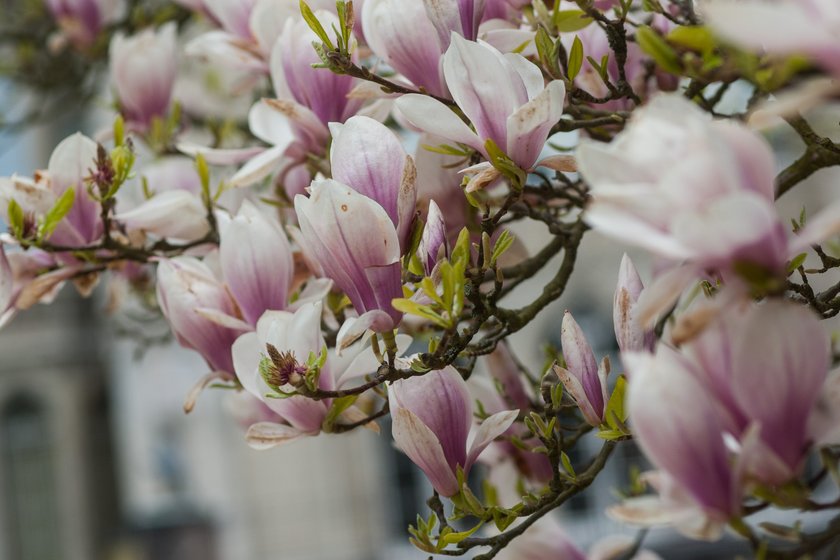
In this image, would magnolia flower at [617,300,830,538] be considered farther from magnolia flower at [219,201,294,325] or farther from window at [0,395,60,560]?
window at [0,395,60,560]

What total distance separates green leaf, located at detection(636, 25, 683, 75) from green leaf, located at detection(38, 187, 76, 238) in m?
0.47

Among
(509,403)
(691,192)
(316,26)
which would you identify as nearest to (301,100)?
(316,26)

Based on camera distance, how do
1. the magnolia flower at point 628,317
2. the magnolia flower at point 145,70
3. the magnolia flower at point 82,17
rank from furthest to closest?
the magnolia flower at point 82,17 → the magnolia flower at point 145,70 → the magnolia flower at point 628,317

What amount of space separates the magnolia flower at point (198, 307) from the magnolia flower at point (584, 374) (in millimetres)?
230

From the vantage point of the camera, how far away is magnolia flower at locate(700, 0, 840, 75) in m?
0.41

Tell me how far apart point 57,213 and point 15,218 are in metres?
0.03

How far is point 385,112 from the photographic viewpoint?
2.77ft

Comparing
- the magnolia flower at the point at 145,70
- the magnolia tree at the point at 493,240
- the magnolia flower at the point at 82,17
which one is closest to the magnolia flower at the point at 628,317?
the magnolia tree at the point at 493,240

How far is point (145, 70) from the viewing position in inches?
46.3

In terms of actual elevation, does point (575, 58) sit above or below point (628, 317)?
above

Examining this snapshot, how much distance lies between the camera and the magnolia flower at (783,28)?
41 cm

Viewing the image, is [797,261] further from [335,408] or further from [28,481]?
[28,481]

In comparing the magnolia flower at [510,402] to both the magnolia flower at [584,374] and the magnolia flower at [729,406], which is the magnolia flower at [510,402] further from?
the magnolia flower at [729,406]

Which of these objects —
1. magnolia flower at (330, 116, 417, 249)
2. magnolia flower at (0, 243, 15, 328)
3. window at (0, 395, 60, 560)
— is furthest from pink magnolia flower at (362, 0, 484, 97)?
window at (0, 395, 60, 560)
